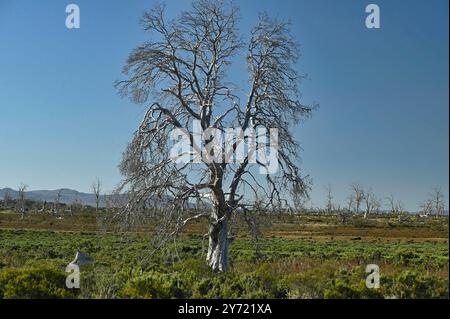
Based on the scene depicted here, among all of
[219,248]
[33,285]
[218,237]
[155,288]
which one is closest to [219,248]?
[219,248]

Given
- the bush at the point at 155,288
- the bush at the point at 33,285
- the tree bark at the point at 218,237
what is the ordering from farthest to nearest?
1. the tree bark at the point at 218,237
2. the bush at the point at 33,285
3. the bush at the point at 155,288

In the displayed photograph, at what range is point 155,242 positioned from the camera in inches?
579

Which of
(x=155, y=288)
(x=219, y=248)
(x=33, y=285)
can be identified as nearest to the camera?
(x=155, y=288)

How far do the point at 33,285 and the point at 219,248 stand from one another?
588cm

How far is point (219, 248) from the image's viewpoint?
49.0ft

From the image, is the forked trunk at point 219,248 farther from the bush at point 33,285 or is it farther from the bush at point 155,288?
the bush at point 33,285

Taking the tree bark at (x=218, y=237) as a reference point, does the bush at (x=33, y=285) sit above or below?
below

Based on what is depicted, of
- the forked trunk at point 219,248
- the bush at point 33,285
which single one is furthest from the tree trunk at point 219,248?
the bush at point 33,285

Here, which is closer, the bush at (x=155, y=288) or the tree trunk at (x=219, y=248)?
the bush at (x=155, y=288)

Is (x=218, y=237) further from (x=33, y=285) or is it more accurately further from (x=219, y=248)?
(x=33, y=285)

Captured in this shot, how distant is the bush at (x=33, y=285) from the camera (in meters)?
10.3

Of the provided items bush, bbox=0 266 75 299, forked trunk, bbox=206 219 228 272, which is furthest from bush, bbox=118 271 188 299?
forked trunk, bbox=206 219 228 272

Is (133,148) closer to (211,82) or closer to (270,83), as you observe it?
(211,82)
